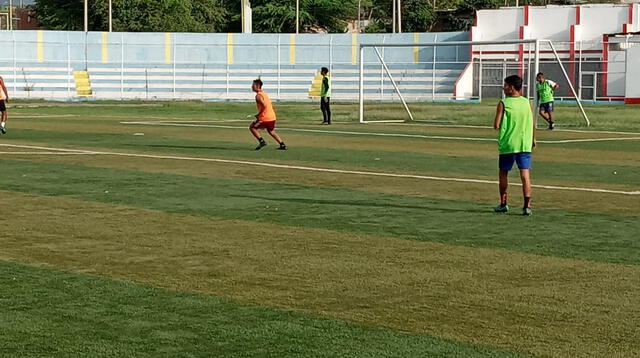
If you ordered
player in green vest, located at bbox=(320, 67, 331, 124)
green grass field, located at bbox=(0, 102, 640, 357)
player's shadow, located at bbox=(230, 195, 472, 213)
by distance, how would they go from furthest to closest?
player in green vest, located at bbox=(320, 67, 331, 124) < player's shadow, located at bbox=(230, 195, 472, 213) < green grass field, located at bbox=(0, 102, 640, 357)

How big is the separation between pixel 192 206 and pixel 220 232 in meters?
2.24

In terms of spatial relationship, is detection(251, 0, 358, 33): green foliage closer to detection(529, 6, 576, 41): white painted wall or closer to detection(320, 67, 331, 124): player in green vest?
detection(529, 6, 576, 41): white painted wall

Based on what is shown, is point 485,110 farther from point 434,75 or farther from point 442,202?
point 442,202

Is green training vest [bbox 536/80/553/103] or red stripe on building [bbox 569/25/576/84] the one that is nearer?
green training vest [bbox 536/80/553/103]

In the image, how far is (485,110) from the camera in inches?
1775

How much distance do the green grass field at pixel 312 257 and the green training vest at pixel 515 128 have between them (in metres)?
0.83

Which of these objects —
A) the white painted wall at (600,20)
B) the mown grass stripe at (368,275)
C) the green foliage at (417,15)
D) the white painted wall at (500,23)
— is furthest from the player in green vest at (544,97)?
the green foliage at (417,15)

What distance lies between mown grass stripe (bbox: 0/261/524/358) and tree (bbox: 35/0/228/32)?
79089 millimetres

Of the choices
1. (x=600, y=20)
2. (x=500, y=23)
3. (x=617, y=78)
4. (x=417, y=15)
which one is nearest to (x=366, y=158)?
(x=617, y=78)

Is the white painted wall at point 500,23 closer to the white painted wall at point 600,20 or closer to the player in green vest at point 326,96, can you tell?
the white painted wall at point 600,20

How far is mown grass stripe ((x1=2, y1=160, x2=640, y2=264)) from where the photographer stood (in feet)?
38.0

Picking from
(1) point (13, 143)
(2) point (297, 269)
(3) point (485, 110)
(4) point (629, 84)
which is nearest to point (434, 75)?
(4) point (629, 84)

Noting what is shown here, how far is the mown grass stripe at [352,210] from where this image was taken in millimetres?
11586

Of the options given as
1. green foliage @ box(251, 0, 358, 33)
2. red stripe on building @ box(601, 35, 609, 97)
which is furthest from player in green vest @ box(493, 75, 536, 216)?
green foliage @ box(251, 0, 358, 33)
